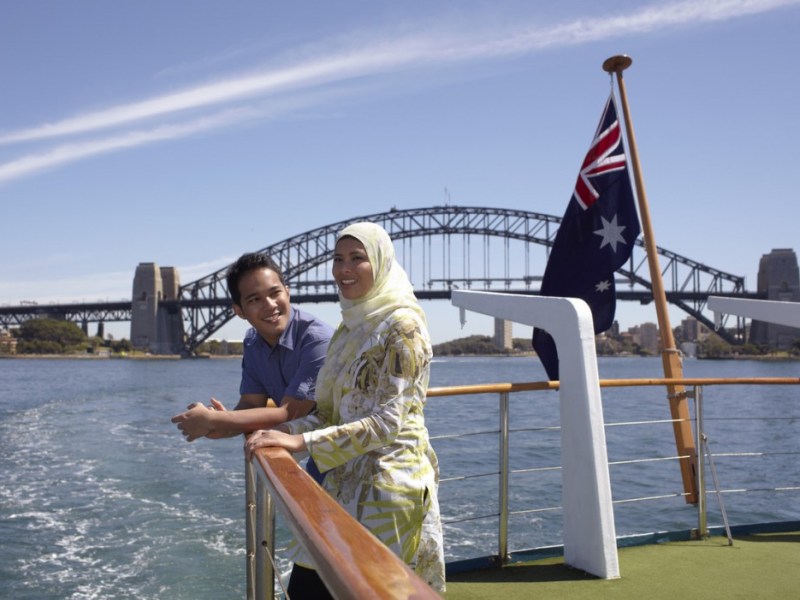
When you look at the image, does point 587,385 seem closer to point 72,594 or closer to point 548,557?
point 548,557

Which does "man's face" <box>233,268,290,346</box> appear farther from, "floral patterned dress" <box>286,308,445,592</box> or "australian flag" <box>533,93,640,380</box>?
"australian flag" <box>533,93,640,380</box>

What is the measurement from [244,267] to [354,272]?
0.43m

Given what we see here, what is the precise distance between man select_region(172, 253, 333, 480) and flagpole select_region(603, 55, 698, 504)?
2119mm

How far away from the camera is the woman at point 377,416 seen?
1347 mm

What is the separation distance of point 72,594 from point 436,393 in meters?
3.82

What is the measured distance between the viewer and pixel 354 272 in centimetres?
147

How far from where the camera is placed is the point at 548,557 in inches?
112

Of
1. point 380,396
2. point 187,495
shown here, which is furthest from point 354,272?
point 187,495

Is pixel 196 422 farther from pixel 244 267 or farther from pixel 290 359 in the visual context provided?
pixel 244 267

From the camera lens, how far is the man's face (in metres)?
1.78

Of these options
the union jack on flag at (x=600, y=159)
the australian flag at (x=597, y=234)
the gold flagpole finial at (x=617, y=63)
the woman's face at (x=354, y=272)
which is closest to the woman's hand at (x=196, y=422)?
the woman's face at (x=354, y=272)

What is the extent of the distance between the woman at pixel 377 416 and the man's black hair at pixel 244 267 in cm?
35

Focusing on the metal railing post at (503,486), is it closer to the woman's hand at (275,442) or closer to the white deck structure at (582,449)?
the white deck structure at (582,449)

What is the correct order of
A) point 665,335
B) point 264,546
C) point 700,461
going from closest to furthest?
point 264,546 → point 700,461 → point 665,335
